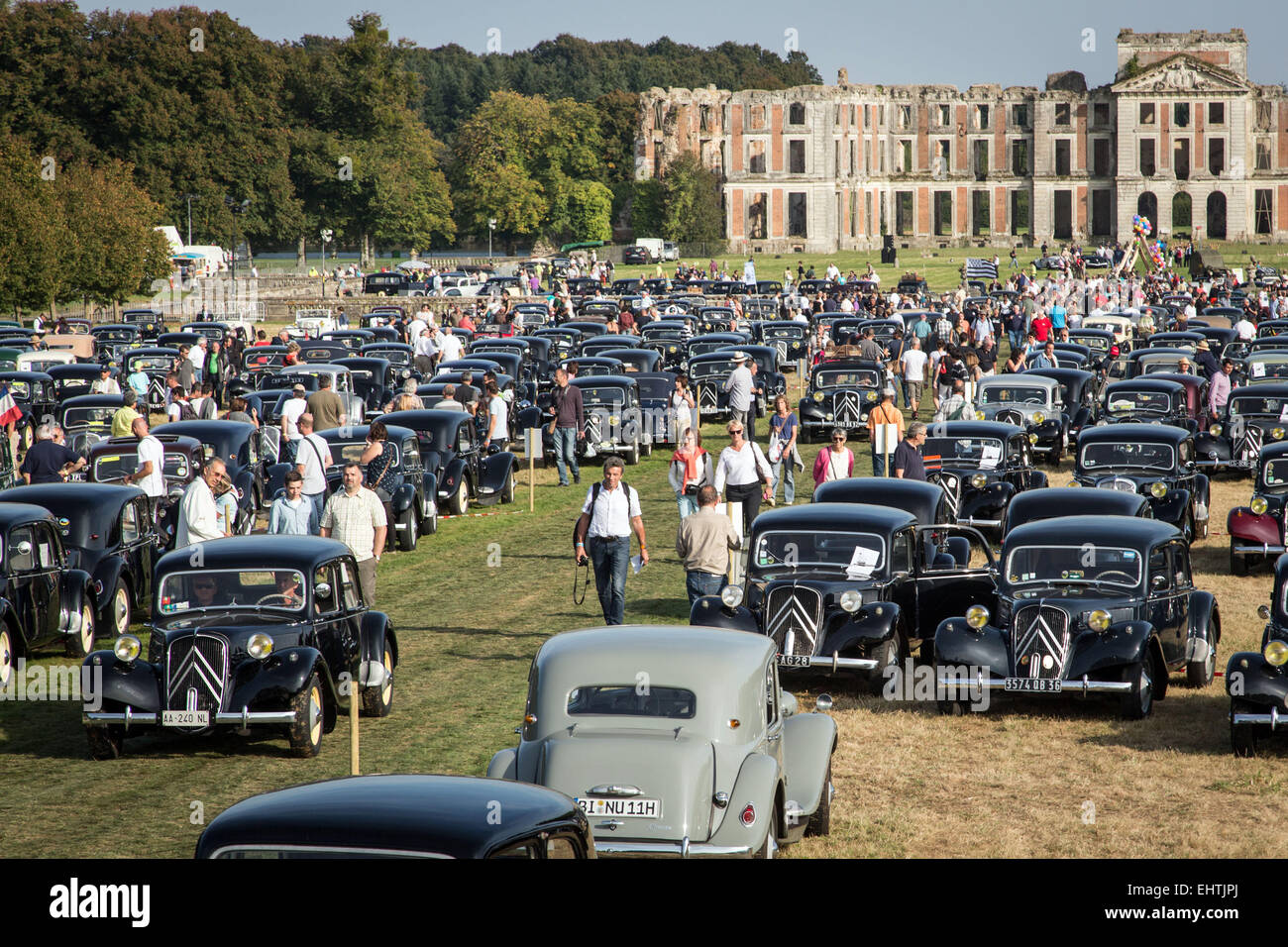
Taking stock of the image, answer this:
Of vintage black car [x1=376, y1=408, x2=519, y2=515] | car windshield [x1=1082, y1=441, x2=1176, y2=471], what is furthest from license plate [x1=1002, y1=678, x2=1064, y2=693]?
vintage black car [x1=376, y1=408, x2=519, y2=515]

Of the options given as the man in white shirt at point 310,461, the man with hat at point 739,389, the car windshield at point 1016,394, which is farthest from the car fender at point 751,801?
the car windshield at point 1016,394

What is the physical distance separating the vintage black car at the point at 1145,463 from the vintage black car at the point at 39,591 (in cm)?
1272

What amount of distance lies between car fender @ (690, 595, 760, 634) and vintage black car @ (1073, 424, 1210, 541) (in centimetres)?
830

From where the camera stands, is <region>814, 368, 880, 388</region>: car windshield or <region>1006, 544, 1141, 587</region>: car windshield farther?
<region>814, 368, 880, 388</region>: car windshield

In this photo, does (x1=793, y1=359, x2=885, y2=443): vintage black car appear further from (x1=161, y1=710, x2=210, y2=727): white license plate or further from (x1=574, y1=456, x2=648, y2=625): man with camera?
(x1=161, y1=710, x2=210, y2=727): white license plate

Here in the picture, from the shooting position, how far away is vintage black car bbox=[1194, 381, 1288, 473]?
83.9ft

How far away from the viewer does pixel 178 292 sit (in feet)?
248

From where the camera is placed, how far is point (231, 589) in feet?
42.7

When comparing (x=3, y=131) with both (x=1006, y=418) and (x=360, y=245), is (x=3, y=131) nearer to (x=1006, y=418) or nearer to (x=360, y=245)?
(x=360, y=245)

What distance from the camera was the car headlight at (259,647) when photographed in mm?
12367

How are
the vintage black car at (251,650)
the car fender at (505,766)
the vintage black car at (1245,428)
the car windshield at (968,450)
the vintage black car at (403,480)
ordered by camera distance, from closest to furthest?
the car fender at (505,766), the vintage black car at (251,650), the vintage black car at (403,480), the car windshield at (968,450), the vintage black car at (1245,428)

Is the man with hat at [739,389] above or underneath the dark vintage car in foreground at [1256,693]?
above

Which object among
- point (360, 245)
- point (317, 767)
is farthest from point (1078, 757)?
point (360, 245)

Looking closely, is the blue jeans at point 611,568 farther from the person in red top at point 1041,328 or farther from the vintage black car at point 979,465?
the person in red top at point 1041,328
